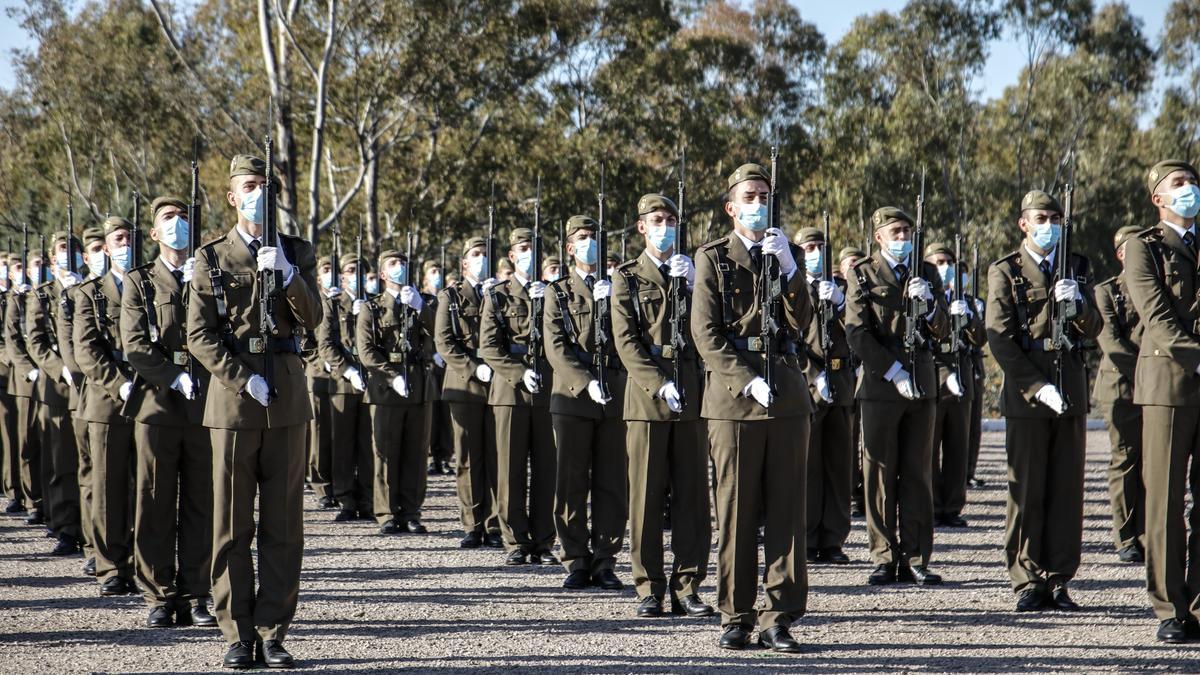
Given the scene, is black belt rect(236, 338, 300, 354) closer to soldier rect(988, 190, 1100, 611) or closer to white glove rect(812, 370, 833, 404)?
soldier rect(988, 190, 1100, 611)

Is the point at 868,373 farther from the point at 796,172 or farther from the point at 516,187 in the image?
the point at 796,172

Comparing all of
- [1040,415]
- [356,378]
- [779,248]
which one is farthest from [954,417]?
[779,248]

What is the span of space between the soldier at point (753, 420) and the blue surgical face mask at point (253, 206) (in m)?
2.11

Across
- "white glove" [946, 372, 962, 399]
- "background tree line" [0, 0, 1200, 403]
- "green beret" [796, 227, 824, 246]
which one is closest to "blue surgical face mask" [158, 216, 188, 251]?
"green beret" [796, 227, 824, 246]

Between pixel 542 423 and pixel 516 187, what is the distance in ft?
64.8

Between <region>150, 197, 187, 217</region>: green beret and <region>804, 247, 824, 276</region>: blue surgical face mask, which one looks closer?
<region>150, 197, 187, 217</region>: green beret

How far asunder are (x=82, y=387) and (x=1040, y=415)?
573 cm

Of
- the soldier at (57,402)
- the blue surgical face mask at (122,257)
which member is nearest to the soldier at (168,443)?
the blue surgical face mask at (122,257)

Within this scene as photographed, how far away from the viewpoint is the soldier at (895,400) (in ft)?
28.6

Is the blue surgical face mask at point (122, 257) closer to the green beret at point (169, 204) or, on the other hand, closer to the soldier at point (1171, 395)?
the green beret at point (169, 204)

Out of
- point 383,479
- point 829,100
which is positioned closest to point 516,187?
point 829,100

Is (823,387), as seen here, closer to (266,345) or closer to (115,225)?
(266,345)

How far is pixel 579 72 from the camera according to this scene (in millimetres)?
30078

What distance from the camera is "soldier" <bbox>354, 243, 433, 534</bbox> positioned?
11586 mm
